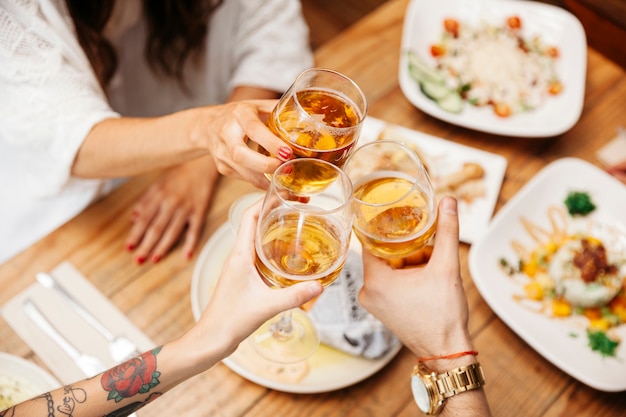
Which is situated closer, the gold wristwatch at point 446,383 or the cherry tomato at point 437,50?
the gold wristwatch at point 446,383

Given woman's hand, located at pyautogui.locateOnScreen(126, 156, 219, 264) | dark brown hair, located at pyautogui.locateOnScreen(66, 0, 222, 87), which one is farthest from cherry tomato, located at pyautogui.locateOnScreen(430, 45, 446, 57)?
woman's hand, located at pyautogui.locateOnScreen(126, 156, 219, 264)

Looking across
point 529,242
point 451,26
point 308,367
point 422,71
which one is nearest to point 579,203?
point 529,242

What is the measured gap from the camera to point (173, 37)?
2045 mm

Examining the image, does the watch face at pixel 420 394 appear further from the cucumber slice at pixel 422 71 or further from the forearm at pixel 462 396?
the cucumber slice at pixel 422 71

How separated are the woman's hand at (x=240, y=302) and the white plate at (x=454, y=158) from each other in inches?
31.8

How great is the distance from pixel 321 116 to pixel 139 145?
0.62 m

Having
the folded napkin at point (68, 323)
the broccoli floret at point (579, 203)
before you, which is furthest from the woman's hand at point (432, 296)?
the broccoli floret at point (579, 203)

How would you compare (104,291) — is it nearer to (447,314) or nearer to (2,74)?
(2,74)

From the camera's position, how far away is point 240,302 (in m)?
1.12

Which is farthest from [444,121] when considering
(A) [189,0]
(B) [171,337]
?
(B) [171,337]

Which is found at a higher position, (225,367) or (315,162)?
(315,162)

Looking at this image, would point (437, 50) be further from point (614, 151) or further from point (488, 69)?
point (614, 151)

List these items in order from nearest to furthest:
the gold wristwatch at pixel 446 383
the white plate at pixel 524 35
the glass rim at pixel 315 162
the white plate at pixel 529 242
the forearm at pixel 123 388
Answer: the glass rim at pixel 315 162
the forearm at pixel 123 388
the gold wristwatch at pixel 446 383
the white plate at pixel 529 242
the white plate at pixel 524 35

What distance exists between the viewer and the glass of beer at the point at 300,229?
1.07 m
